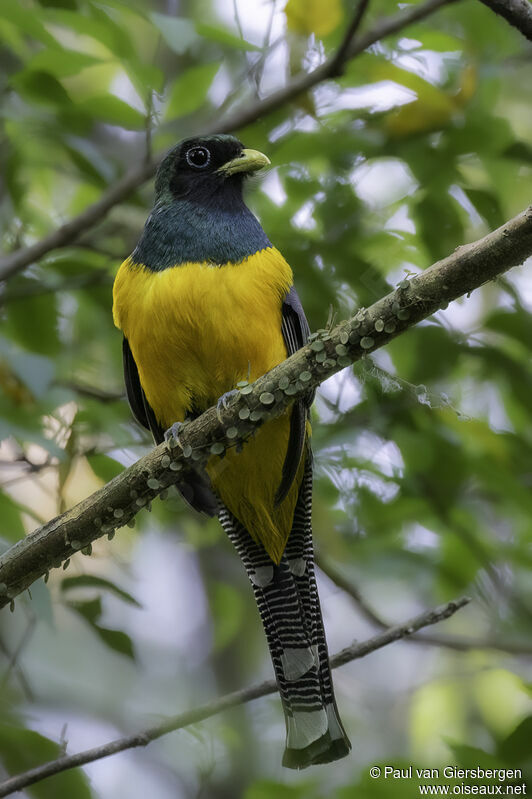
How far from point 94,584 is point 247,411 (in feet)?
2.80

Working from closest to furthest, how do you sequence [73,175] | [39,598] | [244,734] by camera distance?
[39,598] → [73,175] → [244,734]

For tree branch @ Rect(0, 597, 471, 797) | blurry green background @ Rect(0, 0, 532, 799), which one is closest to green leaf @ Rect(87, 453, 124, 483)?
blurry green background @ Rect(0, 0, 532, 799)

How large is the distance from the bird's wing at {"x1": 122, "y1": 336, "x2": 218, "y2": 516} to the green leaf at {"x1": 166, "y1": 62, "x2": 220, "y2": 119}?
0.91 meters

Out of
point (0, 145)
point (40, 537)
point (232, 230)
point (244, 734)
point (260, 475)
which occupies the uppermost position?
point (0, 145)

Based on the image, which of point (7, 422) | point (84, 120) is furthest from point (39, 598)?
point (84, 120)

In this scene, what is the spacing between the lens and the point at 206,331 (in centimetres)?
338

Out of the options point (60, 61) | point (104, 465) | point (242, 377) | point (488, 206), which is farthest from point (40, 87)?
point (488, 206)

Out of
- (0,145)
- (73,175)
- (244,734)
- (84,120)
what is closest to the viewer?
(84,120)

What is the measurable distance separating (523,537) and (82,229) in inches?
88.7

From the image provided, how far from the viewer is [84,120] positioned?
360cm

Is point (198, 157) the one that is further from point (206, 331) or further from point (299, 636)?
point (299, 636)

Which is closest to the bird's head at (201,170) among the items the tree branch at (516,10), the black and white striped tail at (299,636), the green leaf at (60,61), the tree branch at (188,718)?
the green leaf at (60,61)

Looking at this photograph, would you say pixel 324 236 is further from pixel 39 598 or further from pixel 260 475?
pixel 39 598

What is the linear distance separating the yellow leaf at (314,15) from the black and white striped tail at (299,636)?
163 cm
